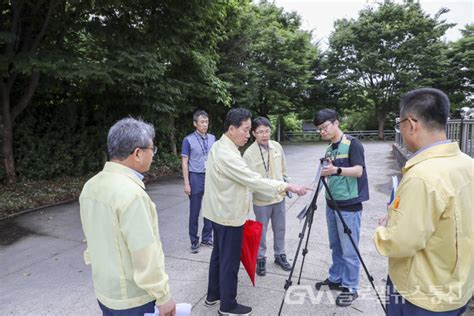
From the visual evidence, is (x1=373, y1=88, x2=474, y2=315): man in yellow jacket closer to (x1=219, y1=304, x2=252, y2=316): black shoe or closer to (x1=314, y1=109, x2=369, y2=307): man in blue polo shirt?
(x1=314, y1=109, x2=369, y2=307): man in blue polo shirt

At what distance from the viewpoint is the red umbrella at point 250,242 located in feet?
9.70

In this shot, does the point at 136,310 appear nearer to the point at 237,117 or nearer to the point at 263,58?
the point at 237,117

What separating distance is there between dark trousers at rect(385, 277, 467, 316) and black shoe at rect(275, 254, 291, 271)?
1911mm

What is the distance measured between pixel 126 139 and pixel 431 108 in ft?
4.84

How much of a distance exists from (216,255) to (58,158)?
22.5 feet

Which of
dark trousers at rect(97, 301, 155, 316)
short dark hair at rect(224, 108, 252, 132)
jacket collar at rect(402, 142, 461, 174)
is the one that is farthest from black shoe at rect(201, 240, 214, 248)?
jacket collar at rect(402, 142, 461, 174)

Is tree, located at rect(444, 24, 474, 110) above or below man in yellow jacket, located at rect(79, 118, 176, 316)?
above

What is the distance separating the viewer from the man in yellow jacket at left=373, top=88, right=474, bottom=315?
146cm

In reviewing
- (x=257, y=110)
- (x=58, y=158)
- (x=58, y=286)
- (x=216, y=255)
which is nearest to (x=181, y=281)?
(x=216, y=255)

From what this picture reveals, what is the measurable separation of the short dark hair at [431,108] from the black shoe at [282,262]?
262 cm

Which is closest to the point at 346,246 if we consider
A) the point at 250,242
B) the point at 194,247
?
the point at 250,242

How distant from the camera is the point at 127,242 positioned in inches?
63.0

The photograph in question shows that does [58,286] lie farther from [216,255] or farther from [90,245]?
[90,245]

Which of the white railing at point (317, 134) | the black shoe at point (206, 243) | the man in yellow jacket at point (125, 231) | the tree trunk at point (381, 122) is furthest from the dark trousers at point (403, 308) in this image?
the tree trunk at point (381, 122)
